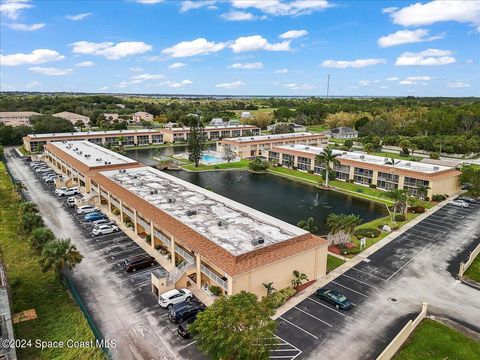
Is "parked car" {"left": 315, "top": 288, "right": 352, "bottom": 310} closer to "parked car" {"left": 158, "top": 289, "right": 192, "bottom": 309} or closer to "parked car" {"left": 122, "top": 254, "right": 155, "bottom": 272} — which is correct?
"parked car" {"left": 158, "top": 289, "right": 192, "bottom": 309}

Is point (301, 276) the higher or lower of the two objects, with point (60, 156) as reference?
lower

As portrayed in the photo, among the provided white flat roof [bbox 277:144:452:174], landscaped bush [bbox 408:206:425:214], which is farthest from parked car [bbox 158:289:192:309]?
white flat roof [bbox 277:144:452:174]

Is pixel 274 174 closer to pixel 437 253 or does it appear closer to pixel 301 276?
pixel 437 253

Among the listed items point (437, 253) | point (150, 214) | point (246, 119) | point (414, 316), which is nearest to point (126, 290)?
point (150, 214)

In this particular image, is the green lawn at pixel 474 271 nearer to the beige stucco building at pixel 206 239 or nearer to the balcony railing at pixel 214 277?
the beige stucco building at pixel 206 239

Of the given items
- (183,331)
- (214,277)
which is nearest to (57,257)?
(183,331)

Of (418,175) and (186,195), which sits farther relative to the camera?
(418,175)
